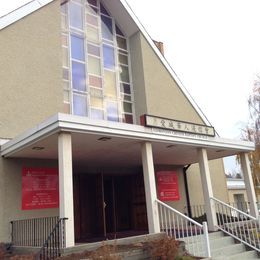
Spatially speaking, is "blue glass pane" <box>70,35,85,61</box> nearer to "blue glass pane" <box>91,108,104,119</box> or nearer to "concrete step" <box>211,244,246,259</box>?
"blue glass pane" <box>91,108,104,119</box>

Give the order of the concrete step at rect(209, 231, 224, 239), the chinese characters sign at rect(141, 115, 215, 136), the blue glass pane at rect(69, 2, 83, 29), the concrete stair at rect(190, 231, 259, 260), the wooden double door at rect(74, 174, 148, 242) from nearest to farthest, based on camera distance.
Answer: the concrete stair at rect(190, 231, 259, 260) → the chinese characters sign at rect(141, 115, 215, 136) → the concrete step at rect(209, 231, 224, 239) → the wooden double door at rect(74, 174, 148, 242) → the blue glass pane at rect(69, 2, 83, 29)

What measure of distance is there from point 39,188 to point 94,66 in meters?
5.98

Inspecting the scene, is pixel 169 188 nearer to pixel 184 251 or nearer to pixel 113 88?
pixel 113 88

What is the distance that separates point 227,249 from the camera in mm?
9352

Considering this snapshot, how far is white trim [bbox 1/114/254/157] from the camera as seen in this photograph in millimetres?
8102

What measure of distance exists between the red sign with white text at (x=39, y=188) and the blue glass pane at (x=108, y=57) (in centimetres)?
583

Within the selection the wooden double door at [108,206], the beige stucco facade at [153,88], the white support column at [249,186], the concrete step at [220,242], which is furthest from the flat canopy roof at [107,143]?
the concrete step at [220,242]

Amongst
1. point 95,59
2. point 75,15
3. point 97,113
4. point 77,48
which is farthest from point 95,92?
point 75,15

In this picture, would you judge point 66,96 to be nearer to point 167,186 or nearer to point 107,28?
point 107,28

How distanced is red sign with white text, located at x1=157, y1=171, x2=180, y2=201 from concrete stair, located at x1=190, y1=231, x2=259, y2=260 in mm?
4250

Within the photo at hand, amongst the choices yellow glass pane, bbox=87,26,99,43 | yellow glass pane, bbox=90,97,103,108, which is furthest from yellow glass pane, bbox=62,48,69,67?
yellow glass pane, bbox=90,97,103,108

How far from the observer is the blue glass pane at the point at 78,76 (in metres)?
13.6

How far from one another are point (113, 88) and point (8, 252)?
8.01 metres

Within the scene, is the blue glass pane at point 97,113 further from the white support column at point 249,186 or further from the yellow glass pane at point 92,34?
the white support column at point 249,186
